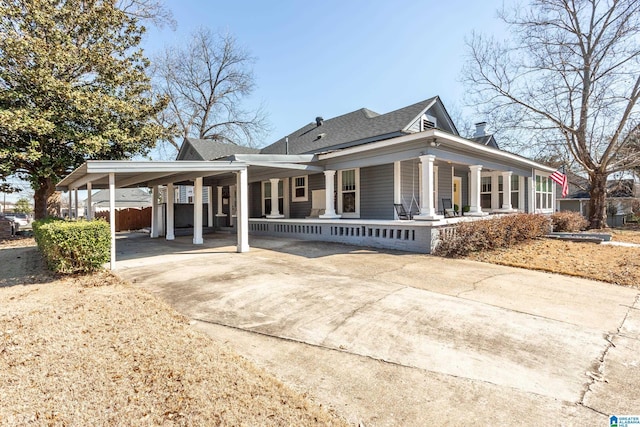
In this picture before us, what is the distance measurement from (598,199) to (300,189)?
17709mm

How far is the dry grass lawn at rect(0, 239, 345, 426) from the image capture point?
7.48ft

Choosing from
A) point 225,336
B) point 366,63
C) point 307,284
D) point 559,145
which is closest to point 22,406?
point 225,336

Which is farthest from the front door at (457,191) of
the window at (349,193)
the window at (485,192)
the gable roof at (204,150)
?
the gable roof at (204,150)

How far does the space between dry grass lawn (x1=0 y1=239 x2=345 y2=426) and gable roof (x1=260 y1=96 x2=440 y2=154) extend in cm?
1022

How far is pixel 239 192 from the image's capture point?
9539mm

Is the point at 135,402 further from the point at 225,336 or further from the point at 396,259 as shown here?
the point at 396,259

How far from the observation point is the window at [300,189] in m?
14.4

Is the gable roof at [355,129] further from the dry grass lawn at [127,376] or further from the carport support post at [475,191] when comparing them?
the dry grass lawn at [127,376]

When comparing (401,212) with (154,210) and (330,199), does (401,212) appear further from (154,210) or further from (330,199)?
(154,210)

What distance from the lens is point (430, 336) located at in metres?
3.60

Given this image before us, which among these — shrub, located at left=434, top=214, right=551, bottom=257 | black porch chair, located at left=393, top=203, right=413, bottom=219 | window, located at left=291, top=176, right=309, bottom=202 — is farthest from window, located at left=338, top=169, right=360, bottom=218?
shrub, located at left=434, top=214, right=551, bottom=257

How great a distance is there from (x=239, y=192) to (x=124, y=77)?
10681mm

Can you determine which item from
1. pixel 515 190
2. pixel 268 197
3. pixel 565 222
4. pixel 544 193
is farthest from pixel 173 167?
pixel 544 193

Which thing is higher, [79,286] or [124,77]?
[124,77]
